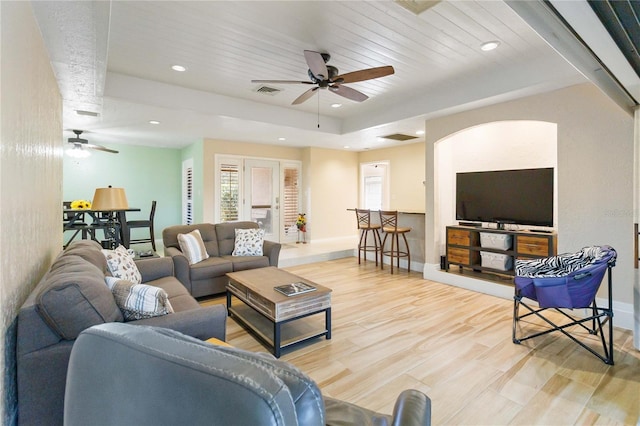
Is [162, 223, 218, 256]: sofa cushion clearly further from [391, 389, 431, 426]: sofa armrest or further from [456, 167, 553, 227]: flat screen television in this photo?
[456, 167, 553, 227]: flat screen television

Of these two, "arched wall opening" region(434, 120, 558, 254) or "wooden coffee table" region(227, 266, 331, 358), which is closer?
"wooden coffee table" region(227, 266, 331, 358)

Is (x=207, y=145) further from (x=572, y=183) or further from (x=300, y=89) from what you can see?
(x=572, y=183)

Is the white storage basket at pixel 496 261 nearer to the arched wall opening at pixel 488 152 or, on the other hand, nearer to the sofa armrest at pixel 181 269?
the arched wall opening at pixel 488 152

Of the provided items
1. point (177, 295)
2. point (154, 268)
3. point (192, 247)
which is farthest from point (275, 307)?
point (192, 247)

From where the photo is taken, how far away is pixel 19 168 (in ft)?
4.76

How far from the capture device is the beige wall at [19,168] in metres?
1.24

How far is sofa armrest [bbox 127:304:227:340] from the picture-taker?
1.71 metres

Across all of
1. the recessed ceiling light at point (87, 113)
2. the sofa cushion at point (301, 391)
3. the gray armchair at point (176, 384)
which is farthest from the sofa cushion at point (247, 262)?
the sofa cushion at point (301, 391)

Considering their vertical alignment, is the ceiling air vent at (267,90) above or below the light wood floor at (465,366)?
above

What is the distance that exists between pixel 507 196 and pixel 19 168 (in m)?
4.83

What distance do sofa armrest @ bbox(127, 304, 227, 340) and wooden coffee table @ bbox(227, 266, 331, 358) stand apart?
621mm

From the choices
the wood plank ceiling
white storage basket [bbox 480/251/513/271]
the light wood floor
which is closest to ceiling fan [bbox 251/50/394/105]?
the wood plank ceiling

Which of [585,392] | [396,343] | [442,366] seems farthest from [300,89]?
[585,392]

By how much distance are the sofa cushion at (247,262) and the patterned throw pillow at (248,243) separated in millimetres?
126
